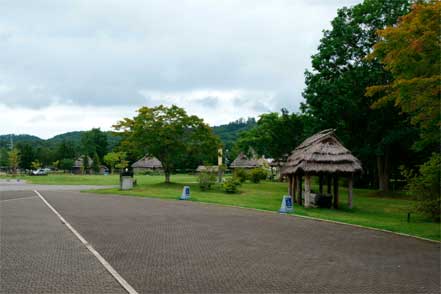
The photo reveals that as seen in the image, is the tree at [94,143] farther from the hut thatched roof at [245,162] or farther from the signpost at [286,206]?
the signpost at [286,206]

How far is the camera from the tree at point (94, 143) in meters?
114

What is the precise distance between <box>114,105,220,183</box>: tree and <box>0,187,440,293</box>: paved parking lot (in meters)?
24.8

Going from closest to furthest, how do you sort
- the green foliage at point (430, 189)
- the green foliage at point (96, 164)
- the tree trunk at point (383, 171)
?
1. the green foliage at point (430, 189)
2. the tree trunk at point (383, 171)
3. the green foliage at point (96, 164)

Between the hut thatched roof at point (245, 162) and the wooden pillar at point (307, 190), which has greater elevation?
the hut thatched roof at point (245, 162)

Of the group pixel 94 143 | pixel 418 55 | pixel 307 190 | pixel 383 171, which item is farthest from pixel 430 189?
pixel 94 143

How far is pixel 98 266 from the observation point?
27.1 feet

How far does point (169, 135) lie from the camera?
4053 centimetres

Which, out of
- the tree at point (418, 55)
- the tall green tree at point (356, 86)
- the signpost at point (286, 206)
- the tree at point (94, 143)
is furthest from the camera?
the tree at point (94, 143)

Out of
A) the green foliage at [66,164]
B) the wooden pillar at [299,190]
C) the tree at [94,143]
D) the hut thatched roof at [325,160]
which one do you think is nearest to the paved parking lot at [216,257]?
the hut thatched roof at [325,160]

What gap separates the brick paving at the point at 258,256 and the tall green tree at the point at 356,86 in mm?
18196

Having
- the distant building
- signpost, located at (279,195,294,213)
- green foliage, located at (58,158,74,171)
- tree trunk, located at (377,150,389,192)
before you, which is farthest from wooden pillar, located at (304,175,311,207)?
green foliage, located at (58,158,74,171)

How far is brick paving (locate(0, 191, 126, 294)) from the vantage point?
6.85m

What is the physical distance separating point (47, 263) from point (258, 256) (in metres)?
4.22

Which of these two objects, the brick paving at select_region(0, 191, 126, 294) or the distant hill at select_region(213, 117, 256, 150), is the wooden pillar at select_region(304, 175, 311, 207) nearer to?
the brick paving at select_region(0, 191, 126, 294)
